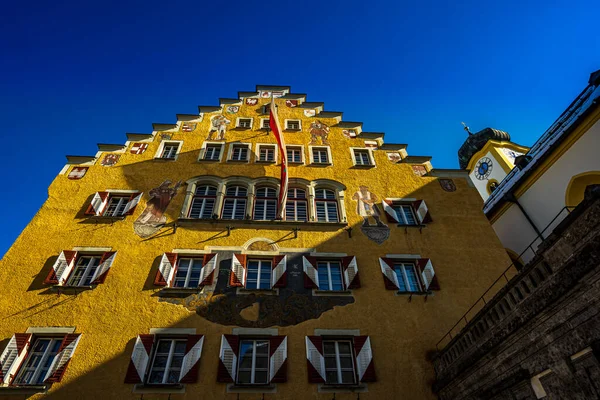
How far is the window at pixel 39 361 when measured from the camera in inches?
368

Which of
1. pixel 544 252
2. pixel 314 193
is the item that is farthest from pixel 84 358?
pixel 544 252

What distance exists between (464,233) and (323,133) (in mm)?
8264

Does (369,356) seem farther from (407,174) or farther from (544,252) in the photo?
(407,174)

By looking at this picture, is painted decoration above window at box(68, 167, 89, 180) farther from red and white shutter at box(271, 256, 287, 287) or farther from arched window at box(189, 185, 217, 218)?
red and white shutter at box(271, 256, 287, 287)

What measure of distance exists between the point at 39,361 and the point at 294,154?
12.0m

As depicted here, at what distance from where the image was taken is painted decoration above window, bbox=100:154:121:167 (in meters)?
15.8

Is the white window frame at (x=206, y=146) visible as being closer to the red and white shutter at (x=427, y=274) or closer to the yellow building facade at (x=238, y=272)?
the yellow building facade at (x=238, y=272)

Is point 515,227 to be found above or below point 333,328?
above

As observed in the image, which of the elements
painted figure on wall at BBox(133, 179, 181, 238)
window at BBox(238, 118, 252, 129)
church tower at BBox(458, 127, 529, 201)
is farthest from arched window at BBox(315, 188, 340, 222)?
church tower at BBox(458, 127, 529, 201)

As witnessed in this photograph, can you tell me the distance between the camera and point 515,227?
17.9m

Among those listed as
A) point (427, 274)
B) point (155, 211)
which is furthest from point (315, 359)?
point (155, 211)

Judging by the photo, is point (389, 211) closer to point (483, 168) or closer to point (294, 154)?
point (294, 154)

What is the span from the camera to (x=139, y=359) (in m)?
9.69

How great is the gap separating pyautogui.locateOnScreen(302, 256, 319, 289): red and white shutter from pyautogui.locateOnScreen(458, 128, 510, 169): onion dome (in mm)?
26367
